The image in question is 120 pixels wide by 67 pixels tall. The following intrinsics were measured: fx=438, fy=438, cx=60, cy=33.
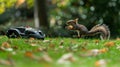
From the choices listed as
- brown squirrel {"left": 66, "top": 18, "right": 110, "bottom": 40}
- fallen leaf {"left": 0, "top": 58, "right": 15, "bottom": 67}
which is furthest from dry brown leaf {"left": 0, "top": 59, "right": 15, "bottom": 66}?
brown squirrel {"left": 66, "top": 18, "right": 110, "bottom": 40}

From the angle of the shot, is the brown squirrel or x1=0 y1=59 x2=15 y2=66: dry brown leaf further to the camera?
the brown squirrel

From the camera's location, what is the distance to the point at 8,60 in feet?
20.0

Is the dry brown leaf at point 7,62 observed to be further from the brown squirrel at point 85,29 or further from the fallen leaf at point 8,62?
the brown squirrel at point 85,29

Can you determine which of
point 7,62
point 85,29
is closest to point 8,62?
point 7,62

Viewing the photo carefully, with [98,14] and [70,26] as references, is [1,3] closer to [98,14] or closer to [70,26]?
[98,14]

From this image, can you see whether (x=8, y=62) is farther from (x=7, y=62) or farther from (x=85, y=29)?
(x=85, y=29)

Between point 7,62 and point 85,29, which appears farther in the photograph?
point 85,29

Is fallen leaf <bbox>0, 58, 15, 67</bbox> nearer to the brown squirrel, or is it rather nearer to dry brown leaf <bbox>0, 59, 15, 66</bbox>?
dry brown leaf <bbox>0, 59, 15, 66</bbox>

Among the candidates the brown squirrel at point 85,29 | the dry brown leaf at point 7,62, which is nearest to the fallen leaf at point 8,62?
the dry brown leaf at point 7,62

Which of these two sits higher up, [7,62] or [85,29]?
[7,62]

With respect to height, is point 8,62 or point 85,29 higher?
point 8,62

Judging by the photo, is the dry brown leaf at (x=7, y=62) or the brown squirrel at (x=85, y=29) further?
the brown squirrel at (x=85, y=29)

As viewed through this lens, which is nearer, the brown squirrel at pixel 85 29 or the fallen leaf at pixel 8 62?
the fallen leaf at pixel 8 62

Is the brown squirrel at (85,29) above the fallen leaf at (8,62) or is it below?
below
